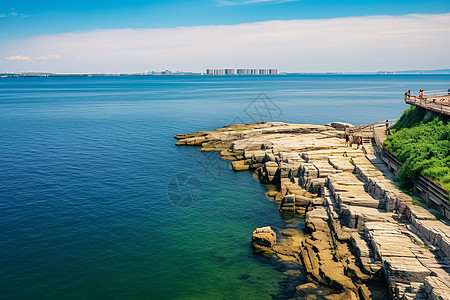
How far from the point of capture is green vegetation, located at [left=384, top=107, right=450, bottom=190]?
2406cm

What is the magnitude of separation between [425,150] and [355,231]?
9352 millimetres

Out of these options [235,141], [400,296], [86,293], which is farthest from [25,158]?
[400,296]

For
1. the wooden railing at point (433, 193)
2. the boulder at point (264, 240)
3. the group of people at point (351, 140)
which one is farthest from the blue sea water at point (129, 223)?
the group of people at point (351, 140)

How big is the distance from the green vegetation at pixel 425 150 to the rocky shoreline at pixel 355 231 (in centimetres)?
192

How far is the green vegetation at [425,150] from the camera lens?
78.9 feet

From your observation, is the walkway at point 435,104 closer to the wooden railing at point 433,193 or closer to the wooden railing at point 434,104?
the wooden railing at point 434,104

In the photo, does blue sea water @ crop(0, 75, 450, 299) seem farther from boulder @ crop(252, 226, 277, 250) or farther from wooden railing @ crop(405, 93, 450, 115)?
wooden railing @ crop(405, 93, 450, 115)

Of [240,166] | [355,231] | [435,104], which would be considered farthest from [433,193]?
[240,166]

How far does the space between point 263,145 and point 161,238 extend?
86.1ft

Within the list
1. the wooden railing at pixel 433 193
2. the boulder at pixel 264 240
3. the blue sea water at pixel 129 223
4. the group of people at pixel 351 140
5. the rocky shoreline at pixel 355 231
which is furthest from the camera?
the group of people at pixel 351 140

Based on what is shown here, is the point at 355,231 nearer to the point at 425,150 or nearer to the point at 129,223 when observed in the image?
the point at 425,150

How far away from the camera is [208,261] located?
24734 mm

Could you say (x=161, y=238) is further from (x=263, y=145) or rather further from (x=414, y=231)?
(x=263, y=145)

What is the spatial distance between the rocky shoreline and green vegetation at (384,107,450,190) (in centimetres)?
192
